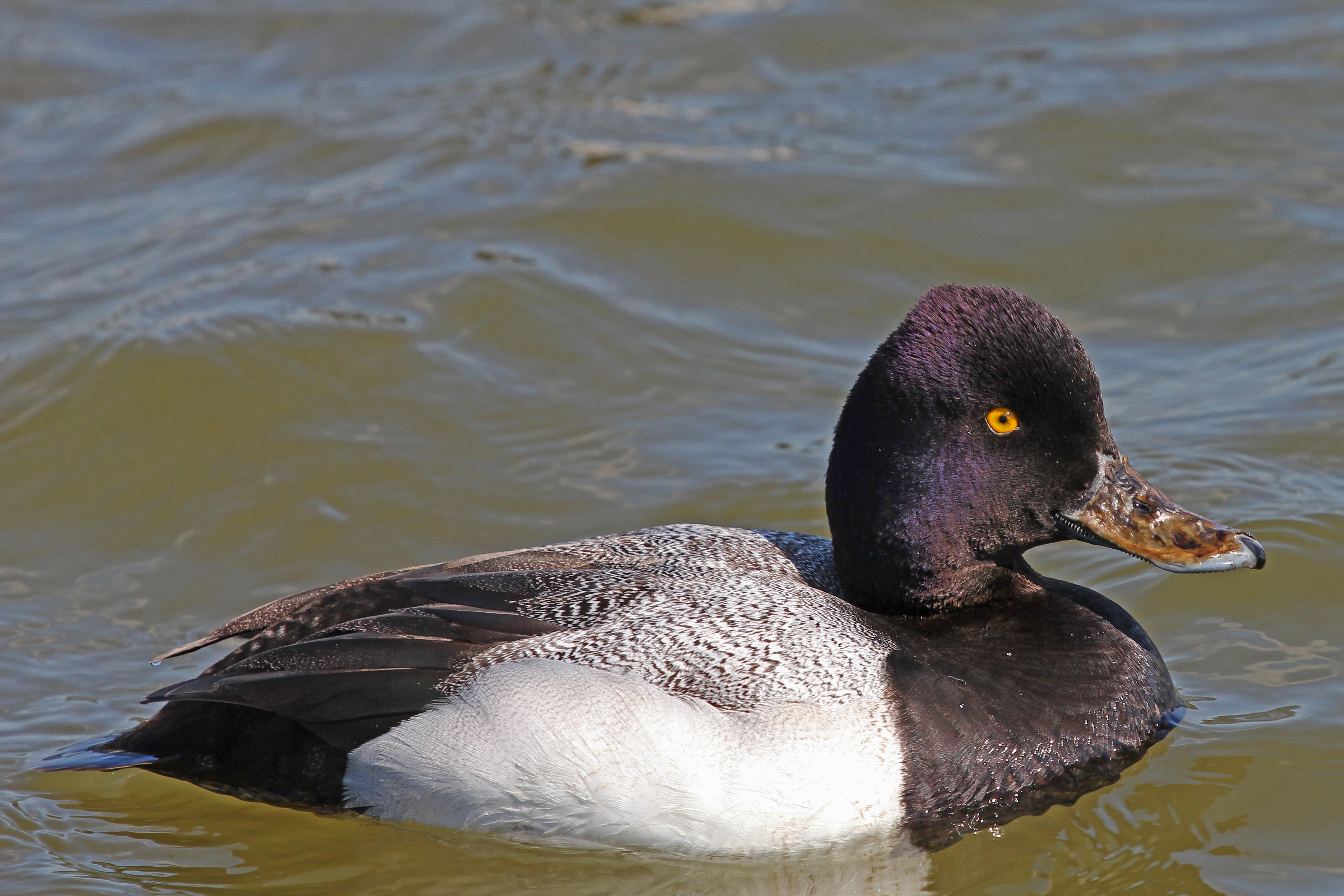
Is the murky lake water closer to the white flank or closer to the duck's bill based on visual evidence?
the white flank

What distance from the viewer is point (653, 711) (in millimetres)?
4777

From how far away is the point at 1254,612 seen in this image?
20.8 ft

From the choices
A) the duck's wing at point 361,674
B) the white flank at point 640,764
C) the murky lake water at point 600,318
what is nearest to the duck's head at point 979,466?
the white flank at point 640,764

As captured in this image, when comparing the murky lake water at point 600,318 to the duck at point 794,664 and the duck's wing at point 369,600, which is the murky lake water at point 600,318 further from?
the duck's wing at point 369,600

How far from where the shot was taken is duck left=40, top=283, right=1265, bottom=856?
4801 millimetres

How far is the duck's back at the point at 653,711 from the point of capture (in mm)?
4773

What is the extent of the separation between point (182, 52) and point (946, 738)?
9082 mm

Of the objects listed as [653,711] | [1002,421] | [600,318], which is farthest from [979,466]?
[600,318]

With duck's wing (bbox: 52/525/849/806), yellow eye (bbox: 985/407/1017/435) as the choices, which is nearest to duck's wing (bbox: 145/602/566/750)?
duck's wing (bbox: 52/525/849/806)

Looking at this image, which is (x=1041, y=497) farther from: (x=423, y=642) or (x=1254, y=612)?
(x=423, y=642)

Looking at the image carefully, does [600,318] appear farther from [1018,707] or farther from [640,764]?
[640,764]

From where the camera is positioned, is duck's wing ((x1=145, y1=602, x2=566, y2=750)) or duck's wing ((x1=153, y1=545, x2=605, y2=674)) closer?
duck's wing ((x1=145, y1=602, x2=566, y2=750))

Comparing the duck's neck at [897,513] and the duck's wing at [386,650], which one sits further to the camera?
the duck's neck at [897,513]

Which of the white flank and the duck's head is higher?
the duck's head
